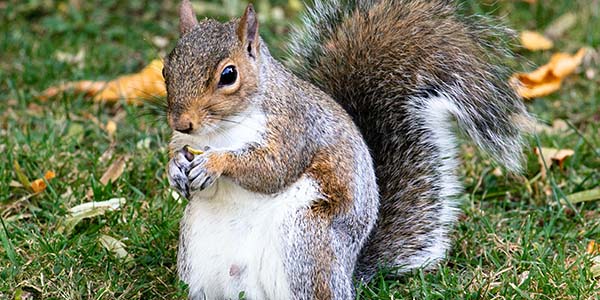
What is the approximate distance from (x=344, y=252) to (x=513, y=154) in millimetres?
558

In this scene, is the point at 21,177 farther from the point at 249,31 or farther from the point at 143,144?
the point at 249,31

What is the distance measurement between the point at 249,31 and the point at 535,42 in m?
2.18

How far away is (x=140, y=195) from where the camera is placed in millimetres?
2854

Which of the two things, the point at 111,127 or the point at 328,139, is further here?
the point at 111,127

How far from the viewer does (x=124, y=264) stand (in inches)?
99.8

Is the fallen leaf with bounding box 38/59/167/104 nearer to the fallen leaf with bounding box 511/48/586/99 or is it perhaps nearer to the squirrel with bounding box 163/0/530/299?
the squirrel with bounding box 163/0/530/299

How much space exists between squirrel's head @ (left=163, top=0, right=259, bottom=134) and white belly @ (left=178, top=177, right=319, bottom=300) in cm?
18

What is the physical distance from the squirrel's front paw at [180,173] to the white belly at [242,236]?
0.09 metres

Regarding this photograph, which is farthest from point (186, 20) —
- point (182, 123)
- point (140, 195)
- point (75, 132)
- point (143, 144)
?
point (75, 132)

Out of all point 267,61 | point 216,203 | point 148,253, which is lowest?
point 148,253

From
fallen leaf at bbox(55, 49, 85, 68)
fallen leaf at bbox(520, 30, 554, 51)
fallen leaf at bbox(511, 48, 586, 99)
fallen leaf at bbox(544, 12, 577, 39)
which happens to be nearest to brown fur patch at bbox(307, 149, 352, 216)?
fallen leaf at bbox(511, 48, 586, 99)

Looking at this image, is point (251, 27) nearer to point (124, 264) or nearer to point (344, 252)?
point (344, 252)

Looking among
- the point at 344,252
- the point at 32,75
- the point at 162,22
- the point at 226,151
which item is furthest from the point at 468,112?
the point at 162,22

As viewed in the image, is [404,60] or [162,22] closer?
[404,60]
